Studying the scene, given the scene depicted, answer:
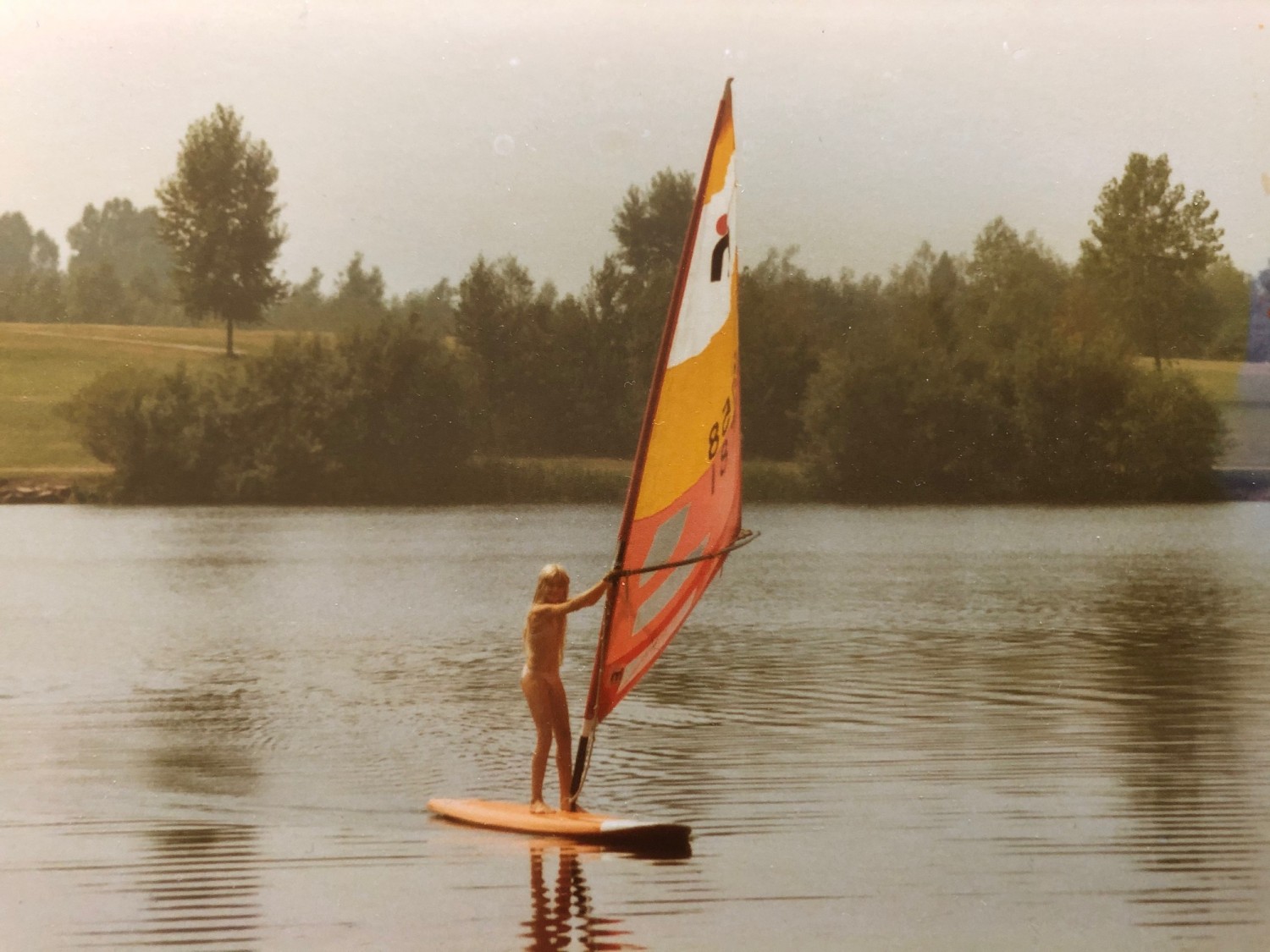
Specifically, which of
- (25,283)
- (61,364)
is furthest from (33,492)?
(25,283)

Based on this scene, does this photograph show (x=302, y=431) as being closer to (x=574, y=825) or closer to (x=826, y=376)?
(x=826, y=376)

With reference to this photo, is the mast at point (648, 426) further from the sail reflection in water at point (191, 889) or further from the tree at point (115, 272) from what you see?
the tree at point (115, 272)

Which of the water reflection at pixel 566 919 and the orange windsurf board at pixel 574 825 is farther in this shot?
the orange windsurf board at pixel 574 825

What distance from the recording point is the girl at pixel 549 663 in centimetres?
822

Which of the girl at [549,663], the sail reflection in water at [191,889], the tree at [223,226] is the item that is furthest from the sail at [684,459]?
the tree at [223,226]

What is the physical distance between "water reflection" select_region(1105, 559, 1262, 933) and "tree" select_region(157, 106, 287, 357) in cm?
6531

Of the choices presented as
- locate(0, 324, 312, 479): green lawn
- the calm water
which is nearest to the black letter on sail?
the calm water

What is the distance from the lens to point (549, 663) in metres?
8.37

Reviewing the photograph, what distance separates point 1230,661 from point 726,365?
34.9ft

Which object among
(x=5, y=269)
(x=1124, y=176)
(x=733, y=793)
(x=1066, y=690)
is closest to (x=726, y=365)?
(x=733, y=793)

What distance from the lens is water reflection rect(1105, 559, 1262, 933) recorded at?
7422 millimetres

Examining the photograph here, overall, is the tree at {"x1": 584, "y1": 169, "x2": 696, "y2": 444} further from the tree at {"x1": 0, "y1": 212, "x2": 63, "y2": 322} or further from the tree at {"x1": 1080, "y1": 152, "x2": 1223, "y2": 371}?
the tree at {"x1": 0, "y1": 212, "x2": 63, "y2": 322}

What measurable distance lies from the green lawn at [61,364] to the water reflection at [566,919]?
6285 centimetres

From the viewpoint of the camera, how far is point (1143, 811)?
9438 mm
